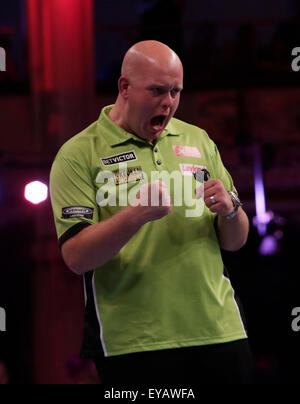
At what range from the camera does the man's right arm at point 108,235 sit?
185 cm

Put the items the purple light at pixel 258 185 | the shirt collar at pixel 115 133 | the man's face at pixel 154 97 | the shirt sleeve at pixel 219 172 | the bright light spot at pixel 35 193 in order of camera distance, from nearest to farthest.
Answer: the man's face at pixel 154 97 → the shirt collar at pixel 115 133 → the shirt sleeve at pixel 219 172 → the bright light spot at pixel 35 193 → the purple light at pixel 258 185

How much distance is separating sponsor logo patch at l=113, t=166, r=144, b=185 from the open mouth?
12 centimetres

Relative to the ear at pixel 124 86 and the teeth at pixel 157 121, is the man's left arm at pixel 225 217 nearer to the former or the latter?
the teeth at pixel 157 121

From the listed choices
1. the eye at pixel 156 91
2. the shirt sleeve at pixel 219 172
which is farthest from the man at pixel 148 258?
the shirt sleeve at pixel 219 172

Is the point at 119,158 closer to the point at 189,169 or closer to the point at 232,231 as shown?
the point at 189,169

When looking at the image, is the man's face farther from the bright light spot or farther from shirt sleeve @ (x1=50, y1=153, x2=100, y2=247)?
the bright light spot

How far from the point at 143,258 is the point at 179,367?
311 millimetres

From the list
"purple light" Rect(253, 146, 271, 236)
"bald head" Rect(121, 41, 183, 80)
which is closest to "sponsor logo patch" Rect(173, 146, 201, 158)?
"bald head" Rect(121, 41, 183, 80)

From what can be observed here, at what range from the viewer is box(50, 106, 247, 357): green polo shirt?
1.98 meters

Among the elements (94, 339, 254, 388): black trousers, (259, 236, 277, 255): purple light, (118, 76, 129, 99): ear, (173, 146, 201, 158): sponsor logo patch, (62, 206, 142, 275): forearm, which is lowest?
(94, 339, 254, 388): black trousers

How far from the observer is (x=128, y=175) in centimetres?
204

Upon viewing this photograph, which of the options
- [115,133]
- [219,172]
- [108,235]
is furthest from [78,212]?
[219,172]

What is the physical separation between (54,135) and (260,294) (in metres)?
2.99
